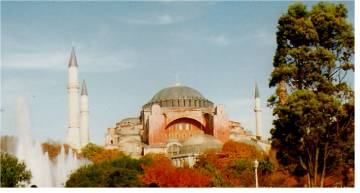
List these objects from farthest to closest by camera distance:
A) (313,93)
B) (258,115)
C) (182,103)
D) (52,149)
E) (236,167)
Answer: (182,103), (258,115), (52,149), (236,167), (313,93)

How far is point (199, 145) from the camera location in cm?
3122

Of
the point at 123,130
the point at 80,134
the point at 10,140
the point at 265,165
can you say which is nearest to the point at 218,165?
the point at 265,165

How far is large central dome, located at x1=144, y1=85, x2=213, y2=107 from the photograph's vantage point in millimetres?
38406

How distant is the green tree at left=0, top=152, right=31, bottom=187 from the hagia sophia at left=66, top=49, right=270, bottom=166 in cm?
1524

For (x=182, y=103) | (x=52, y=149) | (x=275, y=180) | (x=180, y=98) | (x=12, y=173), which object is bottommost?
(x=275, y=180)

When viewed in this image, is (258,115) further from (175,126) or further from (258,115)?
(175,126)

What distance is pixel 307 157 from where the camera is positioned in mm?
11164

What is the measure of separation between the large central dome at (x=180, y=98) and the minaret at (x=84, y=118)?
6557mm

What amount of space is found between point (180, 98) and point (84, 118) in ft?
25.9

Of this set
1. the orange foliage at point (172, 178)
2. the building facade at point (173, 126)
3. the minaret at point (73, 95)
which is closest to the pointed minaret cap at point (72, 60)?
the minaret at point (73, 95)

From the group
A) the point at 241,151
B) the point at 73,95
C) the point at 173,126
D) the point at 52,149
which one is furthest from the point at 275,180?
the point at 173,126

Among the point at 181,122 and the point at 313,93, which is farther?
the point at 181,122

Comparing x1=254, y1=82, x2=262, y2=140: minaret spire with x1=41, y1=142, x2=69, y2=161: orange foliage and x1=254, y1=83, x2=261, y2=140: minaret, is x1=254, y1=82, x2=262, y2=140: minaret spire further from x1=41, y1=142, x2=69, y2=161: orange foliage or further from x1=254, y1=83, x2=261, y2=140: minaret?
x1=41, y1=142, x2=69, y2=161: orange foliage

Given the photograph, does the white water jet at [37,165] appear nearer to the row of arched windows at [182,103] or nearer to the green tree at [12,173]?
the green tree at [12,173]
